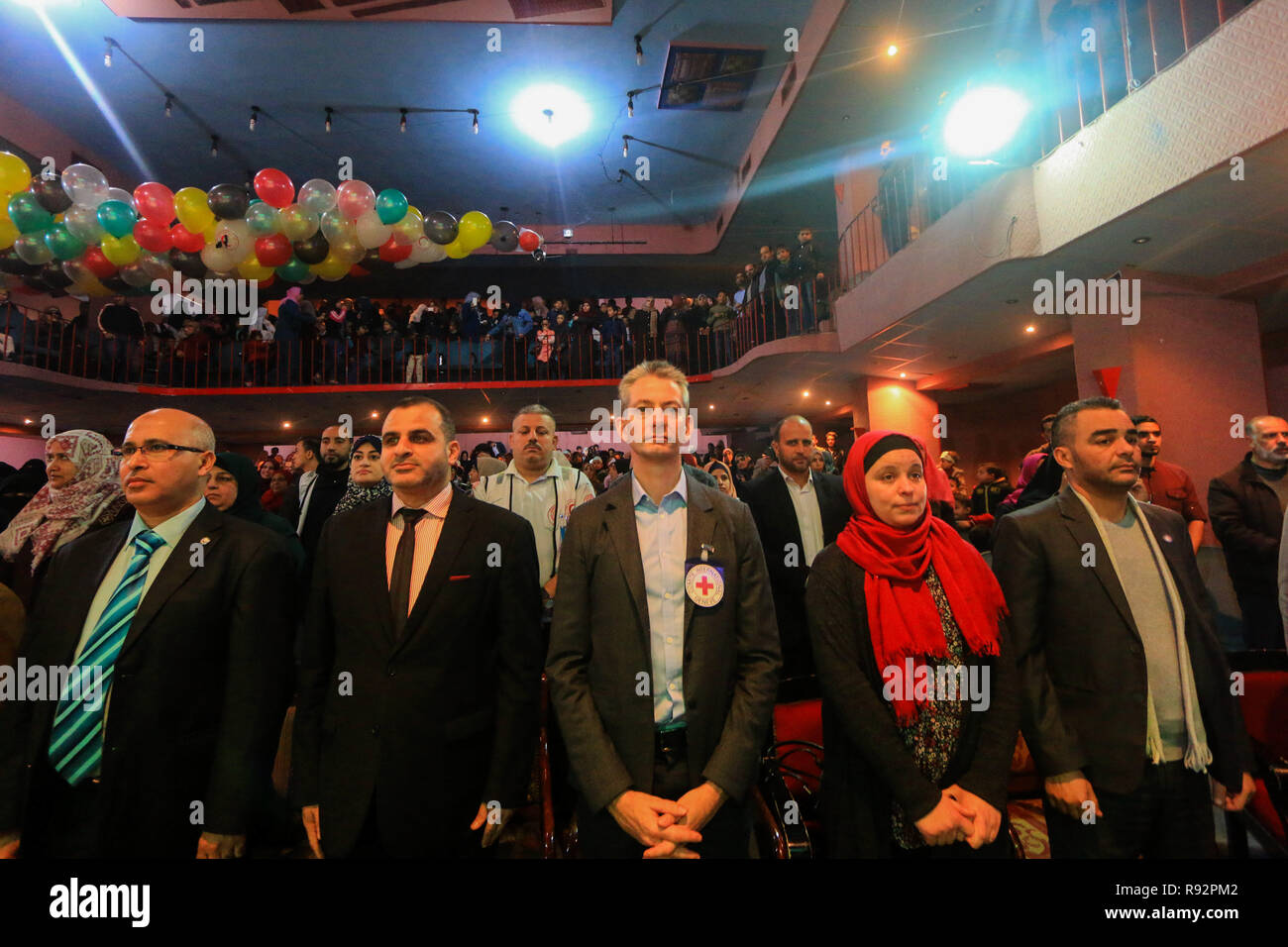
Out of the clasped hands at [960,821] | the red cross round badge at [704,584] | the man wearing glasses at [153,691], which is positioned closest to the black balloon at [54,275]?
the man wearing glasses at [153,691]

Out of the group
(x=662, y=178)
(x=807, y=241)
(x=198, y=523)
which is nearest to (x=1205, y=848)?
(x=198, y=523)

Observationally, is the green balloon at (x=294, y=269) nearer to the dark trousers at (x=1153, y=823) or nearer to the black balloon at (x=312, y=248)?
the black balloon at (x=312, y=248)

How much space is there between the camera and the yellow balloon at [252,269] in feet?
15.9

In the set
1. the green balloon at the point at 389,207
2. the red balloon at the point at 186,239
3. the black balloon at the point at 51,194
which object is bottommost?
the red balloon at the point at 186,239

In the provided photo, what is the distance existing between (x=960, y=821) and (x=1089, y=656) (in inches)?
22.8

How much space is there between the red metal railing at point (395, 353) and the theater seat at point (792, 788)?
671 centimetres

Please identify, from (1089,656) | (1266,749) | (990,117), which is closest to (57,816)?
(1089,656)

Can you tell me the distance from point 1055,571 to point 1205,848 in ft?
2.52

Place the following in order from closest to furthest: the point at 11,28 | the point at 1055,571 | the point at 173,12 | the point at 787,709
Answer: the point at 1055,571 < the point at 787,709 < the point at 173,12 < the point at 11,28

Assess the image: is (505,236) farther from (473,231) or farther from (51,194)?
(51,194)

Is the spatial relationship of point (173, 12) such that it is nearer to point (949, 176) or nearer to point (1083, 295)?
point (949, 176)

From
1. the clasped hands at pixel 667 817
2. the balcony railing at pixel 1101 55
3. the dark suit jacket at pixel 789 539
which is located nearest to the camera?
the clasped hands at pixel 667 817

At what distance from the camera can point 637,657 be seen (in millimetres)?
1458

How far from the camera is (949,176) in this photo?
5.31 metres
